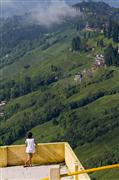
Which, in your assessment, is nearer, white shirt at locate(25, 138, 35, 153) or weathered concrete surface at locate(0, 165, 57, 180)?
weathered concrete surface at locate(0, 165, 57, 180)

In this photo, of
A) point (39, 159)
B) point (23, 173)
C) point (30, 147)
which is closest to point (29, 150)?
point (30, 147)

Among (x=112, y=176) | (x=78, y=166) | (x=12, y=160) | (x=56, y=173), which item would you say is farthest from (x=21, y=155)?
(x=112, y=176)

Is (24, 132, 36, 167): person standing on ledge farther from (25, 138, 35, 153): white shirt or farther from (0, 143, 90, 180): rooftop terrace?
(0, 143, 90, 180): rooftop terrace

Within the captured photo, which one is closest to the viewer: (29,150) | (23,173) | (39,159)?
(23,173)

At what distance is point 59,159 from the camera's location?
22.4m

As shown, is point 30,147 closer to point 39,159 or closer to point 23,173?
point 39,159

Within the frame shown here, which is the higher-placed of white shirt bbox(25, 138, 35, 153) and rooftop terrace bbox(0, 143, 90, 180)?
white shirt bbox(25, 138, 35, 153)

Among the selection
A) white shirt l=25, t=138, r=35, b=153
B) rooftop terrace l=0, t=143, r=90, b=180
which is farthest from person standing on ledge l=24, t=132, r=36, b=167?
rooftop terrace l=0, t=143, r=90, b=180

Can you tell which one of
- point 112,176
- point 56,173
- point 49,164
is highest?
point 56,173

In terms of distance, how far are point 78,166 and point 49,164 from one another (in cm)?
456

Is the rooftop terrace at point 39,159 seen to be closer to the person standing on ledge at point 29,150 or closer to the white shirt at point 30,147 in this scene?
the person standing on ledge at point 29,150

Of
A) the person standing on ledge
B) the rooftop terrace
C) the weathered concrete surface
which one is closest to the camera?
the weathered concrete surface

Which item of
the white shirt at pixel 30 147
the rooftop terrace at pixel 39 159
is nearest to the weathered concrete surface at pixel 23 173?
the rooftop terrace at pixel 39 159

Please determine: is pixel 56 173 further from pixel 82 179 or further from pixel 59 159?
pixel 59 159
